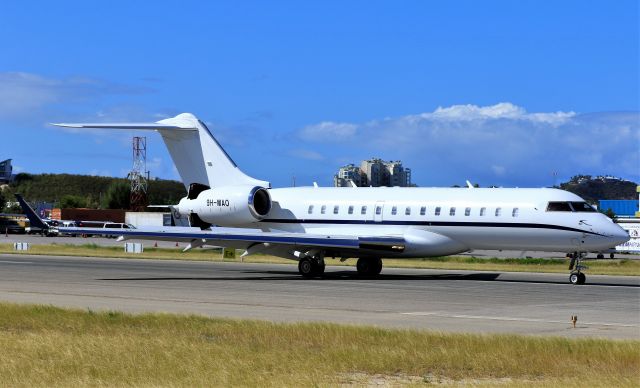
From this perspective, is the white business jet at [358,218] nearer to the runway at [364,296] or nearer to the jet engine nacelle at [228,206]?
the jet engine nacelle at [228,206]

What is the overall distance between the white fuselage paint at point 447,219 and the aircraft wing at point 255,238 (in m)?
0.89

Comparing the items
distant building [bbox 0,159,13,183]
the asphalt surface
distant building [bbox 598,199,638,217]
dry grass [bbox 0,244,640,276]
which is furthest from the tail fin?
distant building [bbox 0,159,13,183]

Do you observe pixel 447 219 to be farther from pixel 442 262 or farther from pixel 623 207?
pixel 623 207

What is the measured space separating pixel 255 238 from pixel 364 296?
323 inches

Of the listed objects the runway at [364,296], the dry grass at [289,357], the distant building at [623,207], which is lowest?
the dry grass at [289,357]

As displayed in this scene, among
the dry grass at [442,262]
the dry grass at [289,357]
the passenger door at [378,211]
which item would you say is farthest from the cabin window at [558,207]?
the dry grass at [289,357]

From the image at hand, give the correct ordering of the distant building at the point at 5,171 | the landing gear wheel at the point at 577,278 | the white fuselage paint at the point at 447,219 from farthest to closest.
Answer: the distant building at the point at 5,171 → the white fuselage paint at the point at 447,219 → the landing gear wheel at the point at 577,278

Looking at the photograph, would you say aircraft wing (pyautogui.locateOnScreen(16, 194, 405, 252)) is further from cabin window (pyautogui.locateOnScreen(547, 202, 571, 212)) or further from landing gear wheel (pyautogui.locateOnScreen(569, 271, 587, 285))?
landing gear wheel (pyautogui.locateOnScreen(569, 271, 587, 285))

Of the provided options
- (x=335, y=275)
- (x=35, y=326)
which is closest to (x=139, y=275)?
(x=335, y=275)

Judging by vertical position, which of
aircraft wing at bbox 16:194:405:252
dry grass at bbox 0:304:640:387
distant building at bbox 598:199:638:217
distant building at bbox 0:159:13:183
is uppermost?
distant building at bbox 0:159:13:183

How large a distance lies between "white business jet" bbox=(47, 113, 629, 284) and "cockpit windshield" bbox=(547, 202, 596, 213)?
0.11 ft

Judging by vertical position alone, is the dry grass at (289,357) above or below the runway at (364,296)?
below

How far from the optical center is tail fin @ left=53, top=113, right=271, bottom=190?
39219 mm

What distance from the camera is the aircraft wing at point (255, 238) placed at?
110 feet
